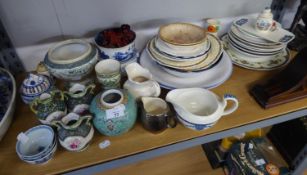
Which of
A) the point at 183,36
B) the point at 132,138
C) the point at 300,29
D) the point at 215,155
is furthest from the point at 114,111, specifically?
the point at 300,29

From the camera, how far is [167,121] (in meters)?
0.60

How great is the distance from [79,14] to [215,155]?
2.62ft

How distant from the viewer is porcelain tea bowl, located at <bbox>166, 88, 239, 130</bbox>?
581 millimetres

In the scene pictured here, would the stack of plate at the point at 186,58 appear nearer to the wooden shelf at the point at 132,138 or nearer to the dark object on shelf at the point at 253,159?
the wooden shelf at the point at 132,138

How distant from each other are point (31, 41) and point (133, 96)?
0.41 m

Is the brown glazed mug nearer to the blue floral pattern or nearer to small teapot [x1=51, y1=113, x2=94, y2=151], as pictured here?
small teapot [x1=51, y1=113, x2=94, y2=151]

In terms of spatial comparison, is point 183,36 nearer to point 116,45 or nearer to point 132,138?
point 116,45

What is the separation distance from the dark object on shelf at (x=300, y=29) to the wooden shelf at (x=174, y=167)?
0.59 meters

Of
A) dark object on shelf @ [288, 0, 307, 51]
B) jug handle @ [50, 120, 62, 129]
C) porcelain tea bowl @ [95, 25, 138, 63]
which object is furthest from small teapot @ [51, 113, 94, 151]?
dark object on shelf @ [288, 0, 307, 51]

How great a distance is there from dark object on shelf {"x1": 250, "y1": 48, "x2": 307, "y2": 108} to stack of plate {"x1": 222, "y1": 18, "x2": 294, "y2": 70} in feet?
0.27

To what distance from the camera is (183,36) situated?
71 centimetres

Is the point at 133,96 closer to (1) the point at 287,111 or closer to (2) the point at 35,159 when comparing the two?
(2) the point at 35,159

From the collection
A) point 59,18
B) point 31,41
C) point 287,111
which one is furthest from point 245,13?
point 31,41

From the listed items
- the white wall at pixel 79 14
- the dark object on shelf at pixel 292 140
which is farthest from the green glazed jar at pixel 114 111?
the dark object on shelf at pixel 292 140
